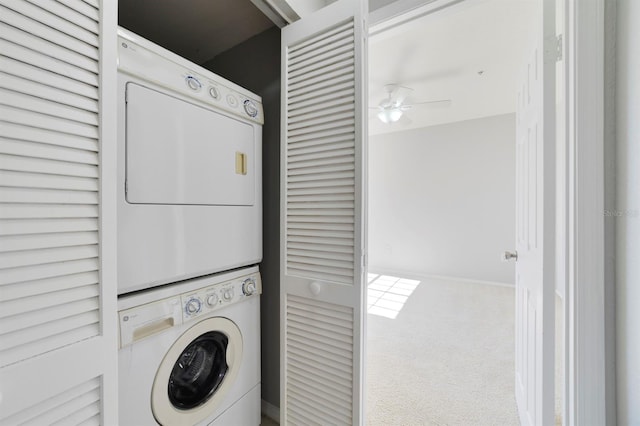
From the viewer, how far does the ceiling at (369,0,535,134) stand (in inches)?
75.2

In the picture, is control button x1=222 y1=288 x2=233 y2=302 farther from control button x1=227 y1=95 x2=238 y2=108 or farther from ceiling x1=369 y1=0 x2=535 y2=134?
ceiling x1=369 y1=0 x2=535 y2=134

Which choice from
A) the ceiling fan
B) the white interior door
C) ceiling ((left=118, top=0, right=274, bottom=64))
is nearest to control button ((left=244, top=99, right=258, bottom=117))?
ceiling ((left=118, top=0, right=274, bottom=64))

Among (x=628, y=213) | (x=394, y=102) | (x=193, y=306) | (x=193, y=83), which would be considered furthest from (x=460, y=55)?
(x=193, y=306)

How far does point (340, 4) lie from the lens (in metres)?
1.17

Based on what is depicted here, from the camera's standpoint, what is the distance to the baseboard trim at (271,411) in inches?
62.8

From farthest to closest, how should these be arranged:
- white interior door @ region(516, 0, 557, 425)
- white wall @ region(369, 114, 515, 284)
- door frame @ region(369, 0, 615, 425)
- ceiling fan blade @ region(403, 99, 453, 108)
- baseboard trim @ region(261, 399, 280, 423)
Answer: white wall @ region(369, 114, 515, 284), ceiling fan blade @ region(403, 99, 453, 108), baseboard trim @ region(261, 399, 280, 423), white interior door @ region(516, 0, 557, 425), door frame @ region(369, 0, 615, 425)

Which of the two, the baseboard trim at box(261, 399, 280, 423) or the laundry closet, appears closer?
the laundry closet

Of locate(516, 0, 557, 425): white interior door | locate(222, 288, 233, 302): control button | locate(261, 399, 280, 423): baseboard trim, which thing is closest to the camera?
locate(516, 0, 557, 425): white interior door

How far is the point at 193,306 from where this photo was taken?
113 centimetres

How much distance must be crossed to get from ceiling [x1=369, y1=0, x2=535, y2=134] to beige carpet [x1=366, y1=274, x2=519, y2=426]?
207cm

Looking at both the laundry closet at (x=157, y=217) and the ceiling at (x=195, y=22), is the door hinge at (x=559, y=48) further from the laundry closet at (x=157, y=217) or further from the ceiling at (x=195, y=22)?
the ceiling at (x=195, y=22)

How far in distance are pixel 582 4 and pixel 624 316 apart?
0.95m

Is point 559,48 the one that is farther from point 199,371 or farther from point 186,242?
point 199,371

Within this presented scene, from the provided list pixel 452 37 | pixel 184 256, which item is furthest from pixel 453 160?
pixel 184 256
